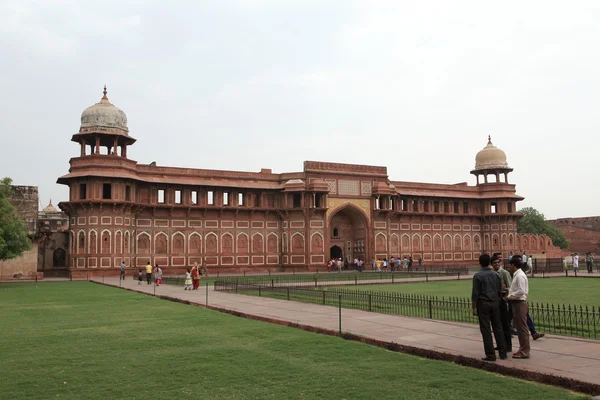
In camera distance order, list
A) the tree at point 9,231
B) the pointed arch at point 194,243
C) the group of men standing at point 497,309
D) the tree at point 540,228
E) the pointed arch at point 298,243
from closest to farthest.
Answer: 1. the group of men standing at point 497,309
2. the tree at point 9,231
3. the pointed arch at point 194,243
4. the pointed arch at point 298,243
5. the tree at point 540,228

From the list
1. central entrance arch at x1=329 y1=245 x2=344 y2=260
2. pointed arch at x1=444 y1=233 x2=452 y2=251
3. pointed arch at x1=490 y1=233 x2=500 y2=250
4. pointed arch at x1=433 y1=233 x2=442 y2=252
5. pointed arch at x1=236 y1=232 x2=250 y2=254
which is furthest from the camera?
pointed arch at x1=490 y1=233 x2=500 y2=250

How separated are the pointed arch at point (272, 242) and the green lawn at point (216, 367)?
3281cm

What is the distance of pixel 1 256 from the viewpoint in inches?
1102

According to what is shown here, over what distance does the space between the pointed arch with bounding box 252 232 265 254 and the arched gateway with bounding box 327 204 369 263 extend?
6748mm

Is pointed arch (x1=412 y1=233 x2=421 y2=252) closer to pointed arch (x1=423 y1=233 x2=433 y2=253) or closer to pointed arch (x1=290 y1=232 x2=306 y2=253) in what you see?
pointed arch (x1=423 y1=233 x2=433 y2=253)

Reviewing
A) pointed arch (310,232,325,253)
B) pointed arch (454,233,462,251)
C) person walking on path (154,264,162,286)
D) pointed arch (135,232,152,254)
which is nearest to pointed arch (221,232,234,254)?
pointed arch (135,232,152,254)

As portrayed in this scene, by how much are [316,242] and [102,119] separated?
19.4 meters

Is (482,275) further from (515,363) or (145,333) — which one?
(145,333)

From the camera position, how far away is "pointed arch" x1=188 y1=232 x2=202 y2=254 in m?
42.4

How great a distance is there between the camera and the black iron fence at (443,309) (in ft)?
36.3

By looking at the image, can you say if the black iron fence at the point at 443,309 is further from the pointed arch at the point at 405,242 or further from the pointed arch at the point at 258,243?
the pointed arch at the point at 405,242

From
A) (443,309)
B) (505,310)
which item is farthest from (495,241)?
(505,310)

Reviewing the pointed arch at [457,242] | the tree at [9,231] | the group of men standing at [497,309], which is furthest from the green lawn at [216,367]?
the pointed arch at [457,242]

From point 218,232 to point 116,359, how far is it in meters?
35.3
